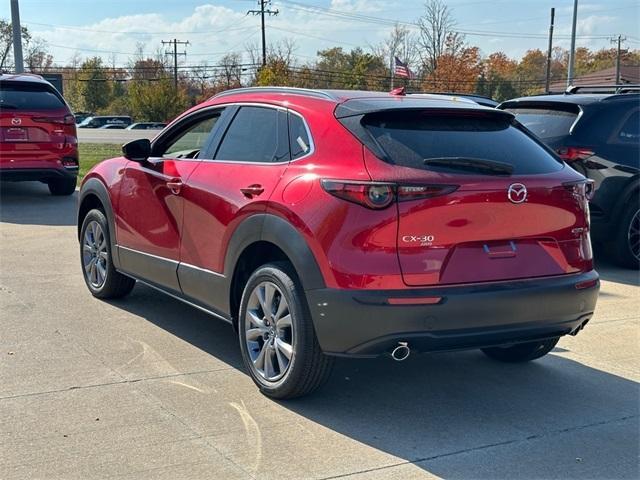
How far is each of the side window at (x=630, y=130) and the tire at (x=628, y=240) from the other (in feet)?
2.38

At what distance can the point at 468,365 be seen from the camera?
5070 mm

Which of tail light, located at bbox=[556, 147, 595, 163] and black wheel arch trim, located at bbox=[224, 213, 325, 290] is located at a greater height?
tail light, located at bbox=[556, 147, 595, 163]

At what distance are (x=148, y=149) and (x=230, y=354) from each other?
1723 mm

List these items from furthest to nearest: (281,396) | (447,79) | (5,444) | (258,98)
Answer: 1. (447,79)
2. (258,98)
3. (281,396)
4. (5,444)

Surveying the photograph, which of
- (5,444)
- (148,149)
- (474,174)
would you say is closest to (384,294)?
(474,174)

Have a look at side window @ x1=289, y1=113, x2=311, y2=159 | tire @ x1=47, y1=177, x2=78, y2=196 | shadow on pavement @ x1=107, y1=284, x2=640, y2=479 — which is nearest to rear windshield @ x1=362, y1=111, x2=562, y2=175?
side window @ x1=289, y1=113, x2=311, y2=159

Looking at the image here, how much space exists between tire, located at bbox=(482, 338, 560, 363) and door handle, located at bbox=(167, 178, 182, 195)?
2387 millimetres

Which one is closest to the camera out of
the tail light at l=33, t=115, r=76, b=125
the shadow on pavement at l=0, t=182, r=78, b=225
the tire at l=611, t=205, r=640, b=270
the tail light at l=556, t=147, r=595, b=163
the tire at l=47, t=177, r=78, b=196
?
the tail light at l=556, t=147, r=595, b=163

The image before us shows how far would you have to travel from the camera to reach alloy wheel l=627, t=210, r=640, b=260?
8.11m

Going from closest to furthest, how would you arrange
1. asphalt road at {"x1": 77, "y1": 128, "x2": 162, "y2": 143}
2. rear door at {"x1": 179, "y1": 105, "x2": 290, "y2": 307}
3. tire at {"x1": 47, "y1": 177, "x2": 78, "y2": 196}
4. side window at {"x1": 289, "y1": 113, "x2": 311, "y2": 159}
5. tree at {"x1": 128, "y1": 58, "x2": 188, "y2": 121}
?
1. side window at {"x1": 289, "y1": 113, "x2": 311, "y2": 159}
2. rear door at {"x1": 179, "y1": 105, "x2": 290, "y2": 307}
3. tire at {"x1": 47, "y1": 177, "x2": 78, "y2": 196}
4. asphalt road at {"x1": 77, "y1": 128, "x2": 162, "y2": 143}
5. tree at {"x1": 128, "y1": 58, "x2": 188, "y2": 121}

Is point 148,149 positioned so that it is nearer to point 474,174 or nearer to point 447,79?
point 474,174

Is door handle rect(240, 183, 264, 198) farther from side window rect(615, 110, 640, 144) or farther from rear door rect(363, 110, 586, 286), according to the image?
side window rect(615, 110, 640, 144)

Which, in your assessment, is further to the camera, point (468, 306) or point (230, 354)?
point (230, 354)

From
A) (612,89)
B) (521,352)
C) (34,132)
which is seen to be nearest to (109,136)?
(34,132)
